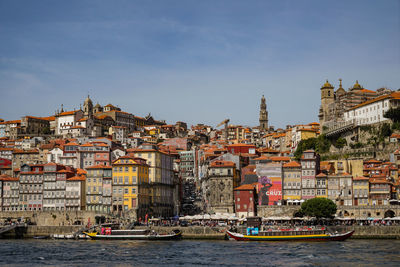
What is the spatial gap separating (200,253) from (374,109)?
55036 millimetres

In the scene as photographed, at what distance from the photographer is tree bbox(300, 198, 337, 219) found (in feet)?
251

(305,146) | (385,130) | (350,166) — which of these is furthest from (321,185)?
(305,146)

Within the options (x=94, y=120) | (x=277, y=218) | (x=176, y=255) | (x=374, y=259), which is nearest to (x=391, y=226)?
(x=277, y=218)

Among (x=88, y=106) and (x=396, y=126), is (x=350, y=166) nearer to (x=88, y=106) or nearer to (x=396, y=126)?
(x=396, y=126)

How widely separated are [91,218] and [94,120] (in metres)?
69.7

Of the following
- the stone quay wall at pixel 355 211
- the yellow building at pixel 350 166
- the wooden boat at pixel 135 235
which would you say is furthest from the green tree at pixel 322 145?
the wooden boat at pixel 135 235

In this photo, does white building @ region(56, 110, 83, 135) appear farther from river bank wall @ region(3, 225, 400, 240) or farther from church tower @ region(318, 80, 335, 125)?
river bank wall @ region(3, 225, 400, 240)

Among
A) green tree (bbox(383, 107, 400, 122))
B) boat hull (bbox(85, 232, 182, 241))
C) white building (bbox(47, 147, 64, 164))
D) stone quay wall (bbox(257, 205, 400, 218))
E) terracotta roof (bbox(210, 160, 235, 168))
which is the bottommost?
boat hull (bbox(85, 232, 182, 241))

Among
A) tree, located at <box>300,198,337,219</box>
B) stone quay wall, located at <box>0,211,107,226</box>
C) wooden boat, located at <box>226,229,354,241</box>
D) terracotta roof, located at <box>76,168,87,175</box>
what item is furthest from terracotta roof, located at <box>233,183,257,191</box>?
terracotta roof, located at <box>76,168,87,175</box>

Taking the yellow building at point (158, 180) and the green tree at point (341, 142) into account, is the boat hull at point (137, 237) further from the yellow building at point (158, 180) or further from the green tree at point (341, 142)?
the green tree at point (341, 142)

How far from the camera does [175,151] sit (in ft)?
429

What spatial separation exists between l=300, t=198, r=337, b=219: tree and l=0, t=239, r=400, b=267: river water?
6.09 m

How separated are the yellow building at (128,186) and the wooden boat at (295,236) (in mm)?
18039

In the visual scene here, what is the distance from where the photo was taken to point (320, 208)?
76688 millimetres
